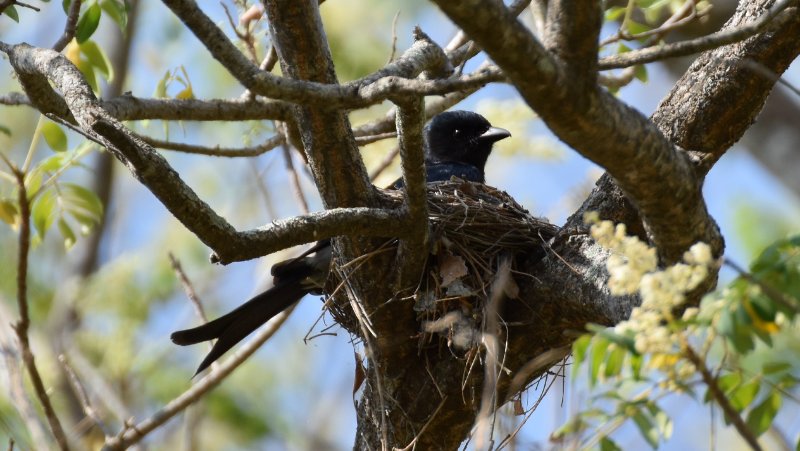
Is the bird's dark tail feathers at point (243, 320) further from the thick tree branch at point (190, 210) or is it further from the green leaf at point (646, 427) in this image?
the green leaf at point (646, 427)

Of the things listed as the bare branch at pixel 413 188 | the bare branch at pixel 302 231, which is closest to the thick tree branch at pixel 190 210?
the bare branch at pixel 302 231

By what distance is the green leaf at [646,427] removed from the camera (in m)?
2.03

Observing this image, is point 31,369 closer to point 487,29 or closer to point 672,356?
point 487,29

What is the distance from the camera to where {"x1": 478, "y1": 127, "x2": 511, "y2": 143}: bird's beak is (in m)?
6.50

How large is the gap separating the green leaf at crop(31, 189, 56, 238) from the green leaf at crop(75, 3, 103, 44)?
918 millimetres

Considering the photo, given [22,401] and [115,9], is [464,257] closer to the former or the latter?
[115,9]

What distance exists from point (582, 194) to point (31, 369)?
3356 millimetres

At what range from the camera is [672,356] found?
1913 millimetres

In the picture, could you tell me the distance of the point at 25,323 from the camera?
404cm

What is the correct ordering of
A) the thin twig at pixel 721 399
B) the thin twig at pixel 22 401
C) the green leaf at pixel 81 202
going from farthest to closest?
the green leaf at pixel 81 202
the thin twig at pixel 22 401
the thin twig at pixel 721 399

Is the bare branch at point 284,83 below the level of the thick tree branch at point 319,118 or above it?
below

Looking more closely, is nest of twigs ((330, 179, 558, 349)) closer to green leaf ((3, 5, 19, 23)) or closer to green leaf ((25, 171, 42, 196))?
green leaf ((25, 171, 42, 196))

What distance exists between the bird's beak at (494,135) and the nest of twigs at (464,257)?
1913mm

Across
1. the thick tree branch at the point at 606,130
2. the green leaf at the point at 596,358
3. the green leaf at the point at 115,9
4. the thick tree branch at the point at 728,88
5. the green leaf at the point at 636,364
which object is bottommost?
the green leaf at the point at 636,364
